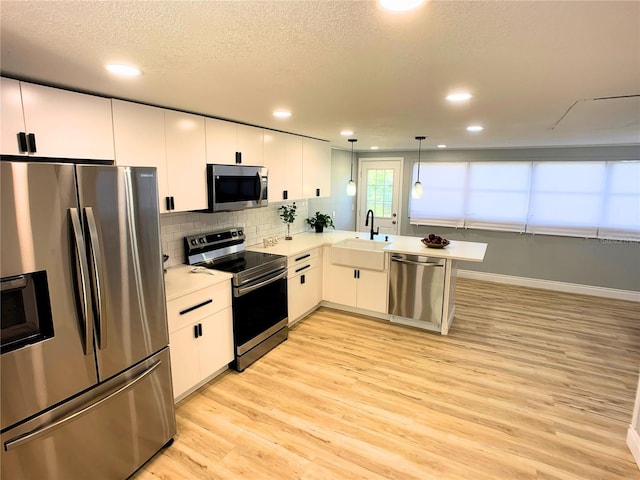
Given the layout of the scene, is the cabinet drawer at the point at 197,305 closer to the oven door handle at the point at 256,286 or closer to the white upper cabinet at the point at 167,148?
the oven door handle at the point at 256,286

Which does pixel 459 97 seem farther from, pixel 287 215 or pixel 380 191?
pixel 380 191

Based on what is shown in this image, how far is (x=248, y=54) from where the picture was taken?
4.91 ft

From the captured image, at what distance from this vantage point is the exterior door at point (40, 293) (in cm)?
144

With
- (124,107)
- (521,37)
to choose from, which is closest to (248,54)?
(521,37)

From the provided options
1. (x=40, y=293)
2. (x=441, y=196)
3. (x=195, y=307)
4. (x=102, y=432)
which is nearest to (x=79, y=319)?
(x=40, y=293)

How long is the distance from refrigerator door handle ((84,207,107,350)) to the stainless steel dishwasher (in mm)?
3089

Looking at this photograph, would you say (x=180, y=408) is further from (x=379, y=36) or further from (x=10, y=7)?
(x=379, y=36)

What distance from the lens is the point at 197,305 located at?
8.81ft

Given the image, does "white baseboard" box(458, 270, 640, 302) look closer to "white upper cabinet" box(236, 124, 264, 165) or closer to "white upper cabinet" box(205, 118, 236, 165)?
"white upper cabinet" box(236, 124, 264, 165)

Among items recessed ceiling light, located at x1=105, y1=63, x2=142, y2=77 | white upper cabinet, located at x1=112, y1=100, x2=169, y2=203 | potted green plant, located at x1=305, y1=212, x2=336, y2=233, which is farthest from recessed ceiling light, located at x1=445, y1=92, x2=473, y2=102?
potted green plant, located at x1=305, y1=212, x2=336, y2=233

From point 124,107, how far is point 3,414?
1882 millimetres

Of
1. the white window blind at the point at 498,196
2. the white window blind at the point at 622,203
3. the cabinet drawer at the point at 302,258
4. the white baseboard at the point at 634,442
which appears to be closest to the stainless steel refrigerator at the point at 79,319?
the cabinet drawer at the point at 302,258

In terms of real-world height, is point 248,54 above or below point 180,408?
above

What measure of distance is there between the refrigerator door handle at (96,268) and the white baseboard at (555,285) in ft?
19.2
